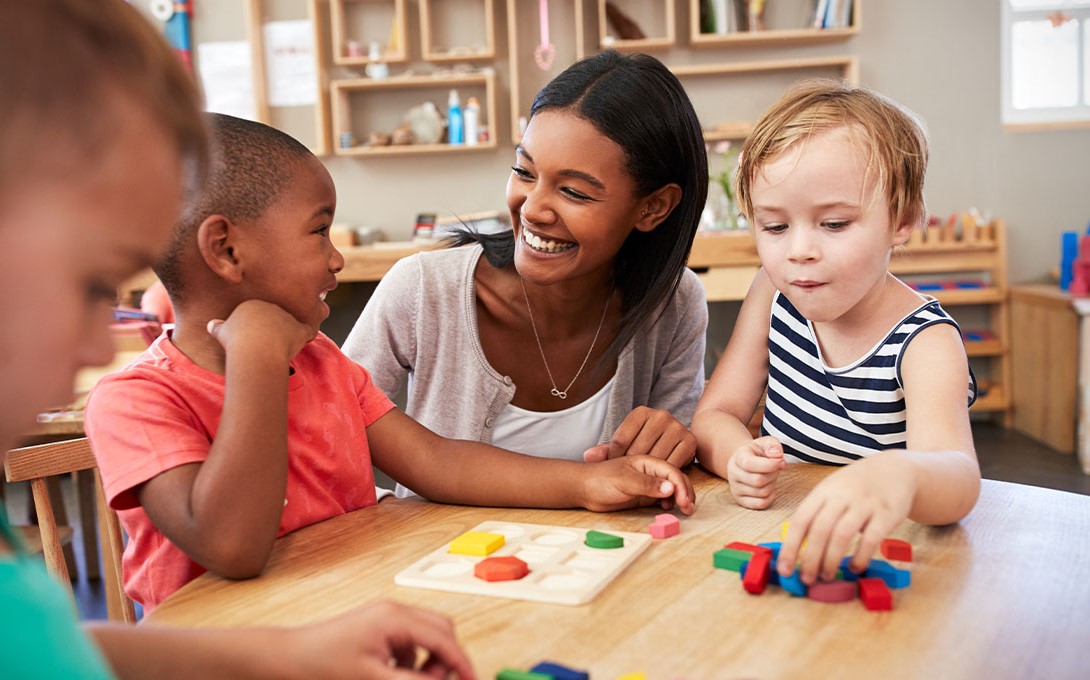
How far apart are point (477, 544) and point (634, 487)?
0.76 ft

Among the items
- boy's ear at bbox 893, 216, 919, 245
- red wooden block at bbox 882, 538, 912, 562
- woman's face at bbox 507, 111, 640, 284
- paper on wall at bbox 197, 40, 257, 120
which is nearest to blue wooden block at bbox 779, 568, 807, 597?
red wooden block at bbox 882, 538, 912, 562

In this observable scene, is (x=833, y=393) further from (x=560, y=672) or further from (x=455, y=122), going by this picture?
(x=455, y=122)

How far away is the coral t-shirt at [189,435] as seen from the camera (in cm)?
100

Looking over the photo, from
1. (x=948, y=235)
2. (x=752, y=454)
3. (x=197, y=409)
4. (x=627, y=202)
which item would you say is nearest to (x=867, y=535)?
(x=752, y=454)

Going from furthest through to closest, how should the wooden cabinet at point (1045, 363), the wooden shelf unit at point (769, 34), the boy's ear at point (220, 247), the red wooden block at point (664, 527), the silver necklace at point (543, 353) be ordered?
the wooden shelf unit at point (769, 34), the wooden cabinet at point (1045, 363), the silver necklace at point (543, 353), the boy's ear at point (220, 247), the red wooden block at point (664, 527)

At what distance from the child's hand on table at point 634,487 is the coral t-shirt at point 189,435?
33 cm

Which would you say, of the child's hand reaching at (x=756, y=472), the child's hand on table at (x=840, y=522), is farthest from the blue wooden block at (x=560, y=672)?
the child's hand reaching at (x=756, y=472)

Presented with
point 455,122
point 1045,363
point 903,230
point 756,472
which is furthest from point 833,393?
point 455,122

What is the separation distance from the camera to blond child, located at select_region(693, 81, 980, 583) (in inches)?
46.4

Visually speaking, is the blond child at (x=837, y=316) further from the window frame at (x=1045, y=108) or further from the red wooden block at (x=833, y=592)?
the window frame at (x=1045, y=108)

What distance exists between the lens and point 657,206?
1.70 meters

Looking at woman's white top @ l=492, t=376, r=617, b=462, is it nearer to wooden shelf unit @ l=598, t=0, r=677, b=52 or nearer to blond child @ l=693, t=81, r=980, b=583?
blond child @ l=693, t=81, r=980, b=583

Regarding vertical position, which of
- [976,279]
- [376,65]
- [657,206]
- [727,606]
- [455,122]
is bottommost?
[976,279]

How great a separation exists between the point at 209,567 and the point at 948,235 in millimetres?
4481
